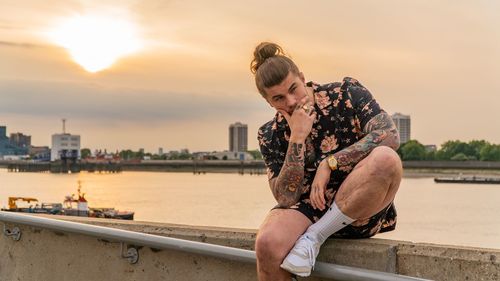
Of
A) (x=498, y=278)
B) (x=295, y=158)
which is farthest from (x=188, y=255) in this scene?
(x=498, y=278)

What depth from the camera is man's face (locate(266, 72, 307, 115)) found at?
311 centimetres

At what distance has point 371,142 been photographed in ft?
9.86

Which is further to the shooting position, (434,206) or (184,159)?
(184,159)

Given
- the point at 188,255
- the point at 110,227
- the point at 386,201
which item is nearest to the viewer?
the point at 386,201

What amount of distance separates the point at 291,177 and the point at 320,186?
179mm

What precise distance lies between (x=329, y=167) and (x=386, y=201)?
0.97ft

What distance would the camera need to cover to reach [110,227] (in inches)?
151

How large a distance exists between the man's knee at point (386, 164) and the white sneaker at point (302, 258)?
43cm

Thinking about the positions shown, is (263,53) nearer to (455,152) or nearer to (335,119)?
(335,119)

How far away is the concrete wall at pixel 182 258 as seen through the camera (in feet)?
9.22

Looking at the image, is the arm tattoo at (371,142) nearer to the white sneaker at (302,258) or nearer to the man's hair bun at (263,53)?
the white sneaker at (302,258)

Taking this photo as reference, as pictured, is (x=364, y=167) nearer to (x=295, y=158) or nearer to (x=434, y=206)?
(x=295, y=158)

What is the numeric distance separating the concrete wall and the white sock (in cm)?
15

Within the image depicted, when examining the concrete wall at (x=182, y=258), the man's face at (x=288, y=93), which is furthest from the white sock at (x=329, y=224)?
the man's face at (x=288, y=93)
